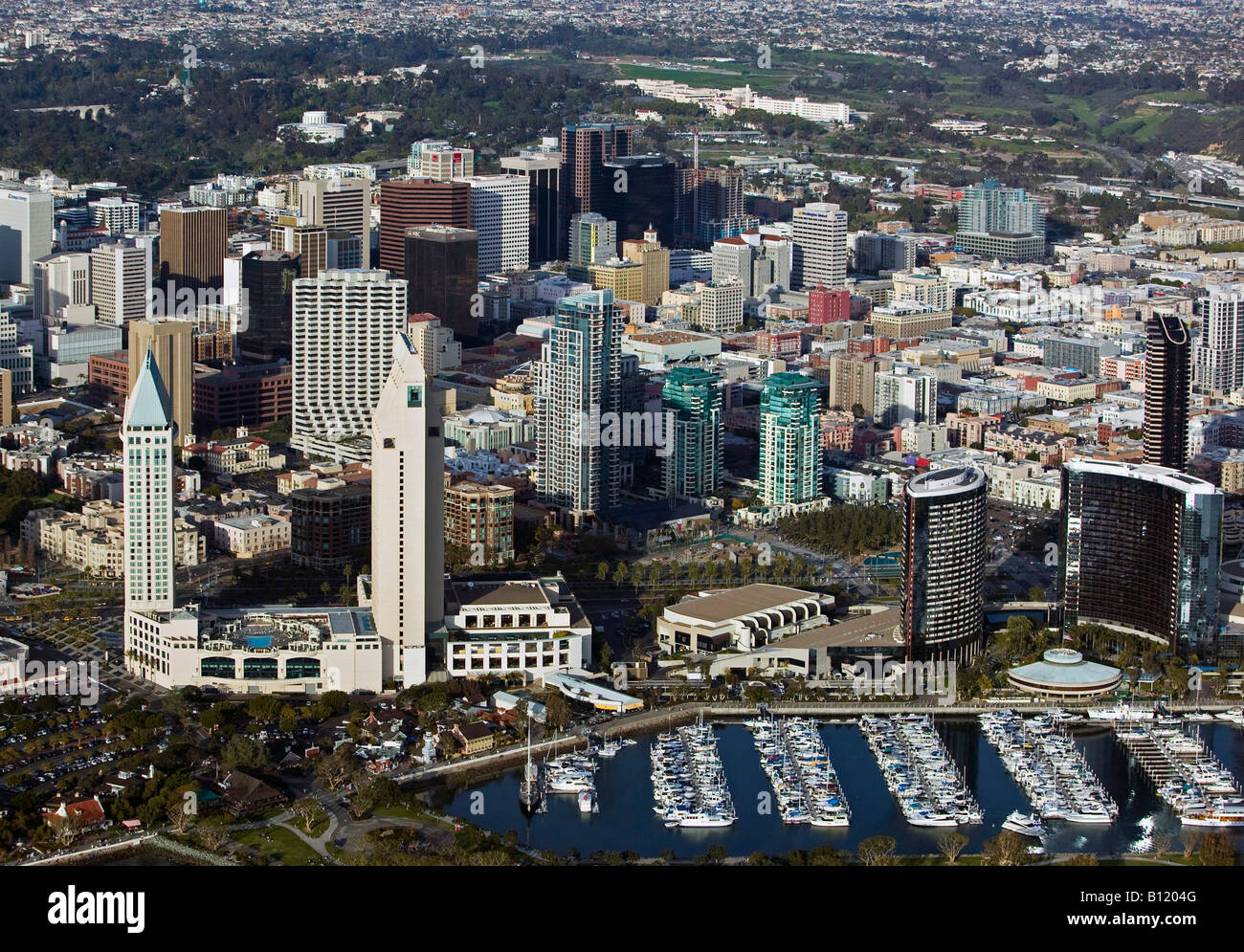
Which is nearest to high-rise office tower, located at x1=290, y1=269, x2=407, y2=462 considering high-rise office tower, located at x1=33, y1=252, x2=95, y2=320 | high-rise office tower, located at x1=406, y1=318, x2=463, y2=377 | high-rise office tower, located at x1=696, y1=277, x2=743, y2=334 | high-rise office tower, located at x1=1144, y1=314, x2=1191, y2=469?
high-rise office tower, located at x1=406, y1=318, x2=463, y2=377

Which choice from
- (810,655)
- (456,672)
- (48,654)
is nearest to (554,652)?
(456,672)

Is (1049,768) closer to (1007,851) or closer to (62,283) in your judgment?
(1007,851)

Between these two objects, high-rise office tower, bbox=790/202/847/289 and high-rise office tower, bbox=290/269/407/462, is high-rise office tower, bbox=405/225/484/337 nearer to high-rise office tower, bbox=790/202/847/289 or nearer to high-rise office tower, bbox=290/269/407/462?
high-rise office tower, bbox=290/269/407/462

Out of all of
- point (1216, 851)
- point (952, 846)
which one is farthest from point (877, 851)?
point (1216, 851)

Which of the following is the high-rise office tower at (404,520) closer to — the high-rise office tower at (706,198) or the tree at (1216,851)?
the tree at (1216,851)

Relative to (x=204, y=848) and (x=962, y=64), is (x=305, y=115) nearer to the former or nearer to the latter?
(x=962, y=64)
